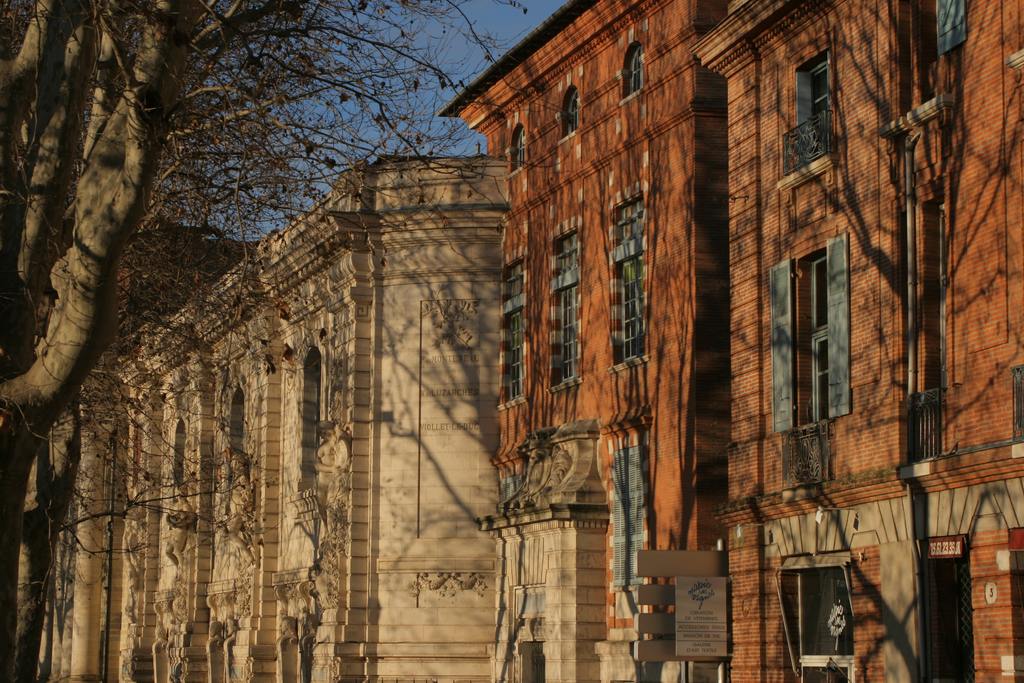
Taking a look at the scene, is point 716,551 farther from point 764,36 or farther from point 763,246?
point 764,36

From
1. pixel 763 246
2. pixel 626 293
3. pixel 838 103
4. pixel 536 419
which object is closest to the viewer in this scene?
pixel 838 103

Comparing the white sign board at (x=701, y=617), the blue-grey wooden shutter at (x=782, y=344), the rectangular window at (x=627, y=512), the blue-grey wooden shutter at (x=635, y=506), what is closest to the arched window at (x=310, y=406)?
the rectangular window at (x=627, y=512)

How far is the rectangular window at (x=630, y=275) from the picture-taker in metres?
32.4

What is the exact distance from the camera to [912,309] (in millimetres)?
22375

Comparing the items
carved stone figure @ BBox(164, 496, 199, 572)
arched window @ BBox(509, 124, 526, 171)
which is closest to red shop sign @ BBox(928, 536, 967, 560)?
arched window @ BBox(509, 124, 526, 171)

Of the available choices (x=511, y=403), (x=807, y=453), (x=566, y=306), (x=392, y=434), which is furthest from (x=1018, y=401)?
(x=392, y=434)

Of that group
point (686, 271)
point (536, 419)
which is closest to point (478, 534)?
point (536, 419)

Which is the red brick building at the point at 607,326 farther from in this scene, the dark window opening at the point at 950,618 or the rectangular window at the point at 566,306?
the dark window opening at the point at 950,618

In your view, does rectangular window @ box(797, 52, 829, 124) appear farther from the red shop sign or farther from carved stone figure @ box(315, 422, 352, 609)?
carved stone figure @ box(315, 422, 352, 609)

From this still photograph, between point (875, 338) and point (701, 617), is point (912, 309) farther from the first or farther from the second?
point (701, 617)

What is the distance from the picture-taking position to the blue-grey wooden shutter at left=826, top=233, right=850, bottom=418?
24.0 m

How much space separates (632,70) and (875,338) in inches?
459

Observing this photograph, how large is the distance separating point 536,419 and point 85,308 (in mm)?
21732

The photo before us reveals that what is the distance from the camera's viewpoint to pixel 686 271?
3044 cm
